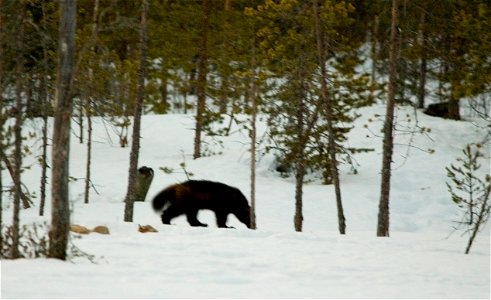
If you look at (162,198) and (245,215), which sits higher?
(162,198)

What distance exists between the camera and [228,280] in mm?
8789

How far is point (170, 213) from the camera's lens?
640 inches

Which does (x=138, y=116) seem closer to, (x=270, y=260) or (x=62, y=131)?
(x=270, y=260)

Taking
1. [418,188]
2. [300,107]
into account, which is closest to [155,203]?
[300,107]

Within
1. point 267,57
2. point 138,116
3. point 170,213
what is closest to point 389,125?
point 267,57

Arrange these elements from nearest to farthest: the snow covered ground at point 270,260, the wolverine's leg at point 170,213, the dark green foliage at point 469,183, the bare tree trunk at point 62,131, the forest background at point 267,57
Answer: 1. the snow covered ground at point 270,260
2. the bare tree trunk at point 62,131
3. the dark green foliage at point 469,183
4. the forest background at point 267,57
5. the wolverine's leg at point 170,213

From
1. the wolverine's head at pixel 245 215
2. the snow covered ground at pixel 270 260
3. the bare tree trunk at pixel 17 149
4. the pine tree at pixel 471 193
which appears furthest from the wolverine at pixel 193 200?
the bare tree trunk at pixel 17 149

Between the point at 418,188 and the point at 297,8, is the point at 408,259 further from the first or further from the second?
the point at 418,188

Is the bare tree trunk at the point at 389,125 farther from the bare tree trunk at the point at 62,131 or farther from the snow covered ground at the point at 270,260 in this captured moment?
the bare tree trunk at the point at 62,131

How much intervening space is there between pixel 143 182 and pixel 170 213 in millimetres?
7478

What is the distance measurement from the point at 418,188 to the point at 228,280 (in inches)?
717

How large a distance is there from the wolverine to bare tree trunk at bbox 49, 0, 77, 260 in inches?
269

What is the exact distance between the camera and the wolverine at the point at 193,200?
16000 millimetres

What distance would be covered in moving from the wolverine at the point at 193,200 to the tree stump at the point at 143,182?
723 cm
